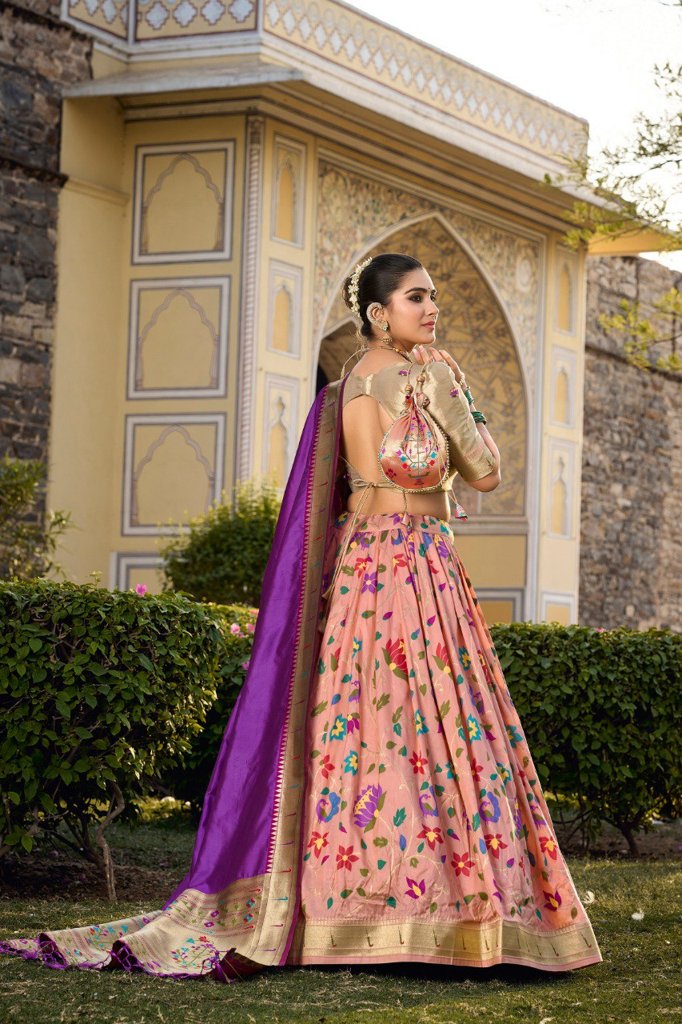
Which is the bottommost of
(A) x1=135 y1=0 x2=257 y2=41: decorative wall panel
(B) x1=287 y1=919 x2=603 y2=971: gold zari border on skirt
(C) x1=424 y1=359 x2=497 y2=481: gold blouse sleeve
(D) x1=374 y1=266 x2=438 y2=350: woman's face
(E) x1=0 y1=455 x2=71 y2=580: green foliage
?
(B) x1=287 y1=919 x2=603 y2=971: gold zari border on skirt

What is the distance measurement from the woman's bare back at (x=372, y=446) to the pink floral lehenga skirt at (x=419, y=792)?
0.11 feet

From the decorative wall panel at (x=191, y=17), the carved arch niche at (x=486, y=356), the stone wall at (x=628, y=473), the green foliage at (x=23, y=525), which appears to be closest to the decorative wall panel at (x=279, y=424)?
the green foliage at (x=23, y=525)

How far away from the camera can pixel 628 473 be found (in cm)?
1686

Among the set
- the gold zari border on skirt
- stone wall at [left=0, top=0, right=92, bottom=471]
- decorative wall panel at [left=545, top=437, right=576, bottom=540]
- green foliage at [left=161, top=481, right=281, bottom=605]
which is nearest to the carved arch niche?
decorative wall panel at [left=545, top=437, right=576, bottom=540]

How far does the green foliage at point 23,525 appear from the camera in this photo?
9.05m

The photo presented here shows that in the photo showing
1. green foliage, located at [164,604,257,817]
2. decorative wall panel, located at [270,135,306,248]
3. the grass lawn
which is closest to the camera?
the grass lawn

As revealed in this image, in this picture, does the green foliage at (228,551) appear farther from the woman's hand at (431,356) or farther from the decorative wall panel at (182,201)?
the woman's hand at (431,356)

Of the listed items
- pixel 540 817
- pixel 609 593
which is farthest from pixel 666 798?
pixel 609 593

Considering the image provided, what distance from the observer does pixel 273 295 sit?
10414mm

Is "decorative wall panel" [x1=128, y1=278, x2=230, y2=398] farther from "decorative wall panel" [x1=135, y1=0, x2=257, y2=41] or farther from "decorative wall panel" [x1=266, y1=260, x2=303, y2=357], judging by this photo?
"decorative wall panel" [x1=135, y1=0, x2=257, y2=41]

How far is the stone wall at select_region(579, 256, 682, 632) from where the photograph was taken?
16.1 metres

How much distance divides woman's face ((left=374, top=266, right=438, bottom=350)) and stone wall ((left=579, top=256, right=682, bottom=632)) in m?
12.1

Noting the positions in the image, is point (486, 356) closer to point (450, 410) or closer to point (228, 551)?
point (228, 551)

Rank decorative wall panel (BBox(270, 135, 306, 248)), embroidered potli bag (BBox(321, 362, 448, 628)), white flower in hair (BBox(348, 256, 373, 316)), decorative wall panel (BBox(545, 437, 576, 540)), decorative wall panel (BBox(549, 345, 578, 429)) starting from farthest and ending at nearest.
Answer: decorative wall panel (BBox(549, 345, 578, 429))
decorative wall panel (BBox(545, 437, 576, 540))
decorative wall panel (BBox(270, 135, 306, 248))
white flower in hair (BBox(348, 256, 373, 316))
embroidered potli bag (BBox(321, 362, 448, 628))
